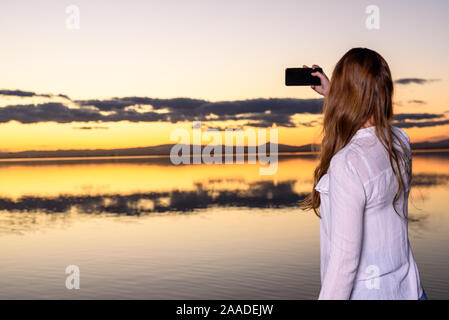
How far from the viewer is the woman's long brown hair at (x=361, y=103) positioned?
2.09 m

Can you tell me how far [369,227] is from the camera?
2.09m

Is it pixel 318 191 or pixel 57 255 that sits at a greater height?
pixel 318 191

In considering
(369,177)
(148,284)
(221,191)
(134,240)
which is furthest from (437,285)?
(221,191)

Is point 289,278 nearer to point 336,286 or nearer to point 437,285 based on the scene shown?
point 437,285

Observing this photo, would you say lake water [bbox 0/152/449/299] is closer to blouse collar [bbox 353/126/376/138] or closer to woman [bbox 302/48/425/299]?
woman [bbox 302/48/425/299]

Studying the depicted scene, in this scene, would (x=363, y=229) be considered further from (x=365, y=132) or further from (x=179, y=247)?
(x=179, y=247)

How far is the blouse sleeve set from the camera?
1956 millimetres

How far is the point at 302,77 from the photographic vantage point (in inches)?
105

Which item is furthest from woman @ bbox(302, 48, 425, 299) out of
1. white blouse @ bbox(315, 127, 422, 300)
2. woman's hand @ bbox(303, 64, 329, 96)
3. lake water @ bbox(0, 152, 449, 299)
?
lake water @ bbox(0, 152, 449, 299)

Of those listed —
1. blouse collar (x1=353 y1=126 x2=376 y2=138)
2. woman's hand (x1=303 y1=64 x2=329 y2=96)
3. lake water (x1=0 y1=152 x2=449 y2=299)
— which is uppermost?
woman's hand (x1=303 y1=64 x2=329 y2=96)

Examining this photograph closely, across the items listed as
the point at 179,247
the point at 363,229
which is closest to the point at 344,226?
the point at 363,229

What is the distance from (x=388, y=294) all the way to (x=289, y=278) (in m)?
10.9

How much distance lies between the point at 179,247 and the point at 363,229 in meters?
15.1

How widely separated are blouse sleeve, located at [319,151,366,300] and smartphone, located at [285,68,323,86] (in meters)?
0.75
